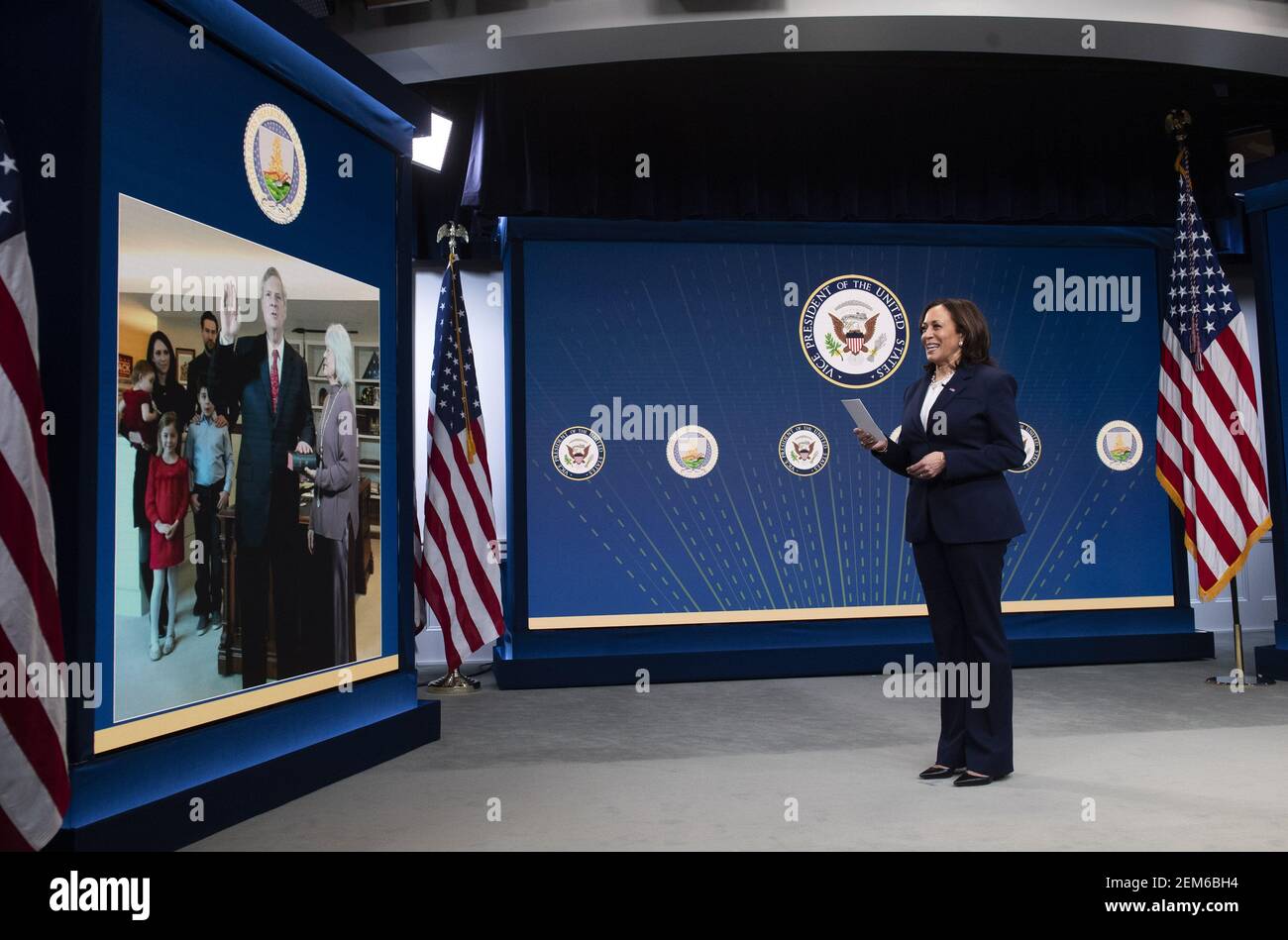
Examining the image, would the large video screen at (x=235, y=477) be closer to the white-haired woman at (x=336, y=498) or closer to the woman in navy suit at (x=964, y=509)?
the white-haired woman at (x=336, y=498)

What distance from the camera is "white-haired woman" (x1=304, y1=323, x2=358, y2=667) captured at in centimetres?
354

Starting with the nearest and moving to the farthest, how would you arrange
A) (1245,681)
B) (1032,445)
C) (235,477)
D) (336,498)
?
(235,477), (336,498), (1245,681), (1032,445)

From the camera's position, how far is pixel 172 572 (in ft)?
9.31

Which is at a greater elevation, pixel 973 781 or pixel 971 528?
pixel 971 528

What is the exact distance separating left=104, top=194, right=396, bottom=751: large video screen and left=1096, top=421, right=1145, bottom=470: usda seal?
437 centimetres

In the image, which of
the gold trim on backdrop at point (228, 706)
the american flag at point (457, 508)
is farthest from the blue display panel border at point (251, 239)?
the american flag at point (457, 508)

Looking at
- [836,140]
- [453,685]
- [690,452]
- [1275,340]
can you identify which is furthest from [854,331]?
[453,685]

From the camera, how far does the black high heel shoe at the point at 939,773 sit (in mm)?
3307

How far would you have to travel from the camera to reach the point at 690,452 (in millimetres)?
5910

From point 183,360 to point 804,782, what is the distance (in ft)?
7.40

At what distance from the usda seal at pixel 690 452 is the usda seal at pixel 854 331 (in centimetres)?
79

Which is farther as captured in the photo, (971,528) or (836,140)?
(836,140)

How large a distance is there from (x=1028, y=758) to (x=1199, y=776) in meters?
0.53

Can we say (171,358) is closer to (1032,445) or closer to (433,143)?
(433,143)
